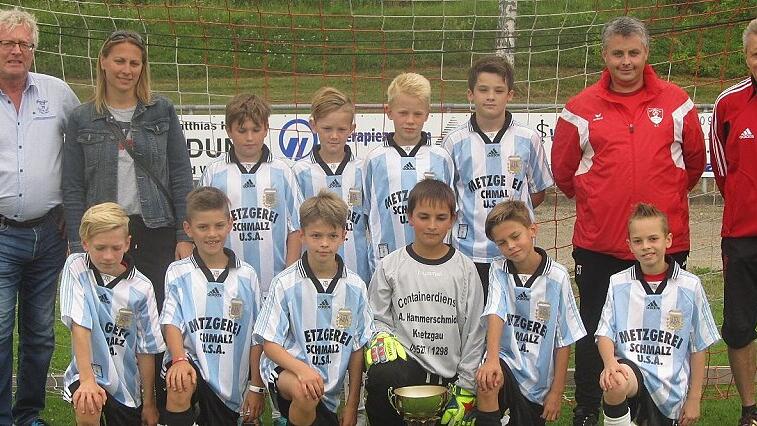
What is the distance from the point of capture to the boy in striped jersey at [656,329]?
394cm

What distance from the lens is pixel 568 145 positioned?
4.44 metres

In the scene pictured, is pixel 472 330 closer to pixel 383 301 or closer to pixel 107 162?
pixel 383 301

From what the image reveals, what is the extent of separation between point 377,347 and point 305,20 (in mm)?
11244

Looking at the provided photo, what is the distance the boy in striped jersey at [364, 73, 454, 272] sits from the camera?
14.8ft

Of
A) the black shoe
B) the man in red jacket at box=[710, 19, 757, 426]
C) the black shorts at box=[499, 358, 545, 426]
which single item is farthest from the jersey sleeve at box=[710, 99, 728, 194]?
the black shorts at box=[499, 358, 545, 426]

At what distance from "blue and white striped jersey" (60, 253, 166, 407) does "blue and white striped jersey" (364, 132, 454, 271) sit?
114 centimetres

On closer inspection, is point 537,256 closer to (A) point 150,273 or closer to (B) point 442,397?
(B) point 442,397

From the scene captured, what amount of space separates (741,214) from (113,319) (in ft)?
9.37

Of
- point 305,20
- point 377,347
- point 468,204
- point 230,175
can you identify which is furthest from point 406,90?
point 305,20

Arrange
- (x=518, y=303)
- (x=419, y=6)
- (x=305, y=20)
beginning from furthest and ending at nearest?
(x=305, y=20)
(x=419, y=6)
(x=518, y=303)

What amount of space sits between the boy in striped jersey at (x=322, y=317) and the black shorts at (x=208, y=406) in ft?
0.75

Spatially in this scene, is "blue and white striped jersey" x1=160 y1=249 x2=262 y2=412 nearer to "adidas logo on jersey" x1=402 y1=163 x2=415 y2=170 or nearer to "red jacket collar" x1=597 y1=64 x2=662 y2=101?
"adidas logo on jersey" x1=402 y1=163 x2=415 y2=170

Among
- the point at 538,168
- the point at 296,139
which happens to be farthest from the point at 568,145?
the point at 296,139

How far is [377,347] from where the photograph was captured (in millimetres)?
4078
